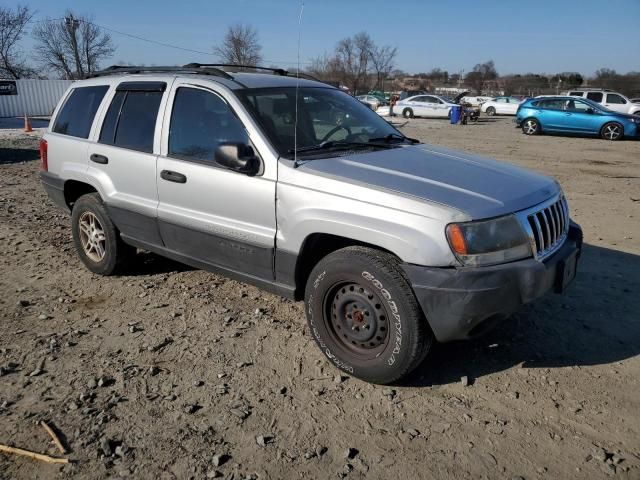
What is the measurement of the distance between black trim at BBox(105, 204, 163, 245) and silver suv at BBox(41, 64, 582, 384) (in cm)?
1

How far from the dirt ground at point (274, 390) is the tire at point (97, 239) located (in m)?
0.17

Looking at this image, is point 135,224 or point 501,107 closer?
point 135,224

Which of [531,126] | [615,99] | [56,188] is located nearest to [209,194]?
[56,188]

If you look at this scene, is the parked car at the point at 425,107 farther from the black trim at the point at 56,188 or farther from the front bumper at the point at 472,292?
the front bumper at the point at 472,292

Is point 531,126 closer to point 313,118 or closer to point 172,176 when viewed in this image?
point 313,118

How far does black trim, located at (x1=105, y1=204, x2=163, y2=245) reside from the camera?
4324 millimetres

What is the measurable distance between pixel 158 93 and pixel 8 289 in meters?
2.25

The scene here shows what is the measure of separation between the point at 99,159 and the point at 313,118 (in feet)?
6.57

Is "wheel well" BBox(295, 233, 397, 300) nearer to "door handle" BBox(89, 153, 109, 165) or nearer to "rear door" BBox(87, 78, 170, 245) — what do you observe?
"rear door" BBox(87, 78, 170, 245)

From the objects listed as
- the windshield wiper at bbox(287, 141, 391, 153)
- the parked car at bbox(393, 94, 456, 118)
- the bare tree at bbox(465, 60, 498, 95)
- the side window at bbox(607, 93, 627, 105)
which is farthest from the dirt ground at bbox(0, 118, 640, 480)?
the bare tree at bbox(465, 60, 498, 95)

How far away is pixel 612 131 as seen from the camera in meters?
18.8

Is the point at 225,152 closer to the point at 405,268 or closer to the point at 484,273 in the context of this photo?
the point at 405,268

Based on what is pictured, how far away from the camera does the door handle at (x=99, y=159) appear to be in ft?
15.1

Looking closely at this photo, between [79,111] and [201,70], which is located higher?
[201,70]
